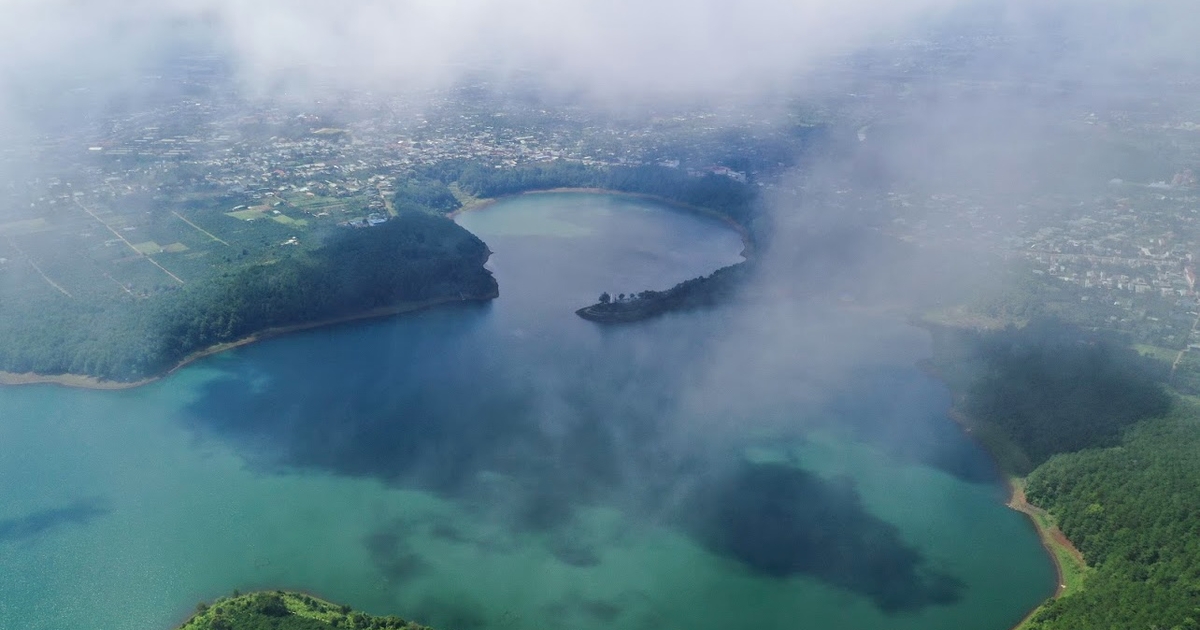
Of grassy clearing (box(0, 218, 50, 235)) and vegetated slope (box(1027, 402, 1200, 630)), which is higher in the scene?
vegetated slope (box(1027, 402, 1200, 630))

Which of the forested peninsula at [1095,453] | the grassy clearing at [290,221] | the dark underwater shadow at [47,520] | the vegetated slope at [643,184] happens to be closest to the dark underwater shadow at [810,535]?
the forested peninsula at [1095,453]

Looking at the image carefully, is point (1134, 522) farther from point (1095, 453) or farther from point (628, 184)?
point (628, 184)

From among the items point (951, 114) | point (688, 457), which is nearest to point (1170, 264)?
point (951, 114)

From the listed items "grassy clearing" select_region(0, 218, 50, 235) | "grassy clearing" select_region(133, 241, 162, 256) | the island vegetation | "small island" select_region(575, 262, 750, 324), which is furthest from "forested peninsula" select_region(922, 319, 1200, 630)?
"grassy clearing" select_region(0, 218, 50, 235)

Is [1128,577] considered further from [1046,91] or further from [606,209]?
[1046,91]

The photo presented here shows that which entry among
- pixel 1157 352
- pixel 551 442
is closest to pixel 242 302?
pixel 551 442

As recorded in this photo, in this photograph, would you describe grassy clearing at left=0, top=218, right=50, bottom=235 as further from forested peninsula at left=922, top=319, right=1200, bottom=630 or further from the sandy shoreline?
the sandy shoreline

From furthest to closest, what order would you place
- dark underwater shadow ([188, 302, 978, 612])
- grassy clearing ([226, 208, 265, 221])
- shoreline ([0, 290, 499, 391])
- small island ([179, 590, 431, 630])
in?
grassy clearing ([226, 208, 265, 221]) → shoreline ([0, 290, 499, 391]) → dark underwater shadow ([188, 302, 978, 612]) → small island ([179, 590, 431, 630])
